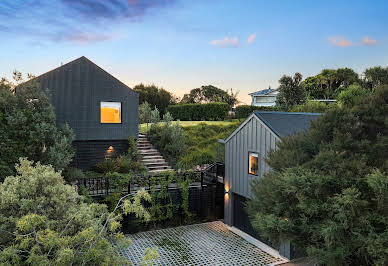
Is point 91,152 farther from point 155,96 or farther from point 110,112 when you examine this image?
point 155,96

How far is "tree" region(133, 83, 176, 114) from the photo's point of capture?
37562 mm

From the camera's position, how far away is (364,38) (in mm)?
16672

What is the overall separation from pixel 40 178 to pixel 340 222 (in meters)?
5.53

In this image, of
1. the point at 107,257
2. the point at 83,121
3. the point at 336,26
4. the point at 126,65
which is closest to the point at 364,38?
the point at 336,26

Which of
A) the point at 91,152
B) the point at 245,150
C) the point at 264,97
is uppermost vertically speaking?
the point at 264,97

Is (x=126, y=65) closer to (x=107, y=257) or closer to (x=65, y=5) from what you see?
(x=65, y=5)

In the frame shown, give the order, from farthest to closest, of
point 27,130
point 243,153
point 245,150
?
point 27,130 → point 243,153 → point 245,150

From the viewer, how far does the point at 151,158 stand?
54.3 feet

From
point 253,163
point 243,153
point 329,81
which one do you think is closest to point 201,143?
point 243,153

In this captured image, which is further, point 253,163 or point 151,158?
point 151,158

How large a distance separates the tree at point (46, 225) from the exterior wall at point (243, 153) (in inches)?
219

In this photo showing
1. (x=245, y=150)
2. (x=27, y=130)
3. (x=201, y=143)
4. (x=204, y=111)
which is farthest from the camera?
(x=204, y=111)

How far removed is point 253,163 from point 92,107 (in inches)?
373

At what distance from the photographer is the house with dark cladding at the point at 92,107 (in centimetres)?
1424
